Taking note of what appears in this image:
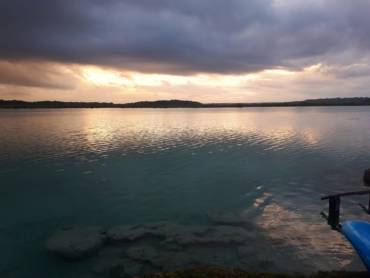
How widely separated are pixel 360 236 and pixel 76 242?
13.8 metres

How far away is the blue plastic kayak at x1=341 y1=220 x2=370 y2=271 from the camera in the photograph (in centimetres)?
1072

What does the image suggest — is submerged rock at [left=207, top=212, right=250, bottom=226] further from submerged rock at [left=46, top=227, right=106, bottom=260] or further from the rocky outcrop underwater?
submerged rock at [left=46, top=227, right=106, bottom=260]

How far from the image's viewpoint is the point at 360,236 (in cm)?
1166

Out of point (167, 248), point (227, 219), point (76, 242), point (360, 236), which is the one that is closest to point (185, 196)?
point (227, 219)

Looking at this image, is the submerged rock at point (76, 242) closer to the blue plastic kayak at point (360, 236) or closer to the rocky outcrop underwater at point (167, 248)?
Result: the rocky outcrop underwater at point (167, 248)

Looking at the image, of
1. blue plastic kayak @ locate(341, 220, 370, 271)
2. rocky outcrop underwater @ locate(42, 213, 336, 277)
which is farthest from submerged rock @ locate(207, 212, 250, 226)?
blue plastic kayak @ locate(341, 220, 370, 271)

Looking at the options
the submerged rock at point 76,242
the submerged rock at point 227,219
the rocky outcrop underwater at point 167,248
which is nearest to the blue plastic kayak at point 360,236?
the rocky outcrop underwater at point 167,248

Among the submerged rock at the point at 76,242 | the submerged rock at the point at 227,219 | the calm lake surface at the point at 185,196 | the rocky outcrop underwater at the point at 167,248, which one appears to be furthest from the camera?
the submerged rock at the point at 227,219

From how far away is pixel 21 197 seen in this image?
25.8m

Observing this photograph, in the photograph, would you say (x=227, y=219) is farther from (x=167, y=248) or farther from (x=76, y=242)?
(x=76, y=242)

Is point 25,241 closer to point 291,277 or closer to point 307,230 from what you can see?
point 291,277

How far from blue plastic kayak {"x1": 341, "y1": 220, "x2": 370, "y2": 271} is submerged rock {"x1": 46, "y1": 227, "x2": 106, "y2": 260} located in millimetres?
12255

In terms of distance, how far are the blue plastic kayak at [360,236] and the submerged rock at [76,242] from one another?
1226 centimetres

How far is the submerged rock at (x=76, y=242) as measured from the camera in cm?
1590
